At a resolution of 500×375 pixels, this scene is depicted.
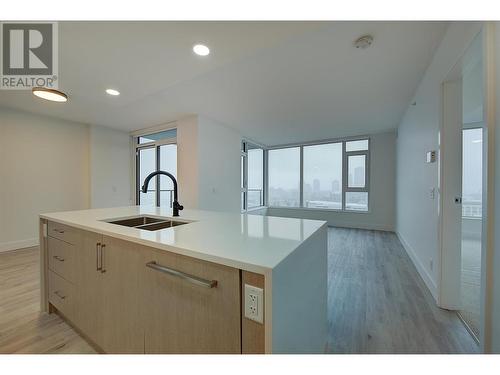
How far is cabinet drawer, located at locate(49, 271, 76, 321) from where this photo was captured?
1559 mm

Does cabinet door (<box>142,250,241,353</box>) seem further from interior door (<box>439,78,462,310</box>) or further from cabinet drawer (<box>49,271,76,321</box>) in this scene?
interior door (<box>439,78,462,310</box>)

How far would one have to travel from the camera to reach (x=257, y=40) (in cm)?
176

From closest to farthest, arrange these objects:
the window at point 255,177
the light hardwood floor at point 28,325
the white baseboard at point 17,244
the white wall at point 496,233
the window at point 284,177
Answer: the white wall at point 496,233, the light hardwood floor at point 28,325, the white baseboard at point 17,244, the window at point 255,177, the window at point 284,177

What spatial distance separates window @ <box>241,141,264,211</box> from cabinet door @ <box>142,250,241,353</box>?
492 centimetres

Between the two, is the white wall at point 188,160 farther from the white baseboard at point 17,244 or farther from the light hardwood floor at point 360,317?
the white baseboard at point 17,244

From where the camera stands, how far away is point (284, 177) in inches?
278

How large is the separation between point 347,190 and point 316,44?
15.7 ft

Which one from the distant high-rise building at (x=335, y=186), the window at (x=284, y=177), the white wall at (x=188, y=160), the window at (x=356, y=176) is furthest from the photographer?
the window at (x=284, y=177)

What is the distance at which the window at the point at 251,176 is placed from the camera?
6141mm

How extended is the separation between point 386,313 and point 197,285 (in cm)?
194

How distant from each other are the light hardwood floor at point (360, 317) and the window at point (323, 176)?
3234mm

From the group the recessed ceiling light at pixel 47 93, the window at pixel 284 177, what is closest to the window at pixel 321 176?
the window at pixel 284 177

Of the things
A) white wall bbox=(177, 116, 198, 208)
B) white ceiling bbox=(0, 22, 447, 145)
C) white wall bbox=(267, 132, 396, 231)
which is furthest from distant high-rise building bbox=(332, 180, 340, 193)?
white wall bbox=(177, 116, 198, 208)

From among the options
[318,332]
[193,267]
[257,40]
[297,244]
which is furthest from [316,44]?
[318,332]
